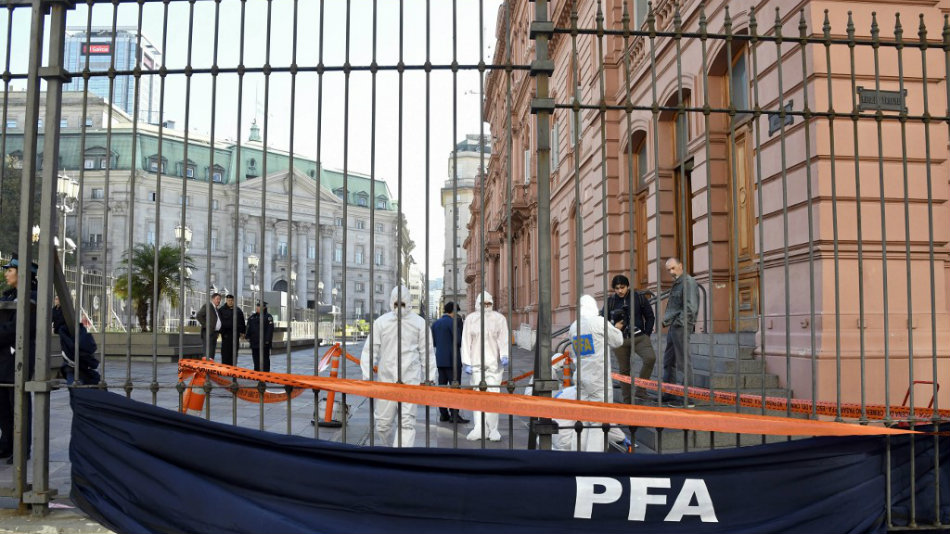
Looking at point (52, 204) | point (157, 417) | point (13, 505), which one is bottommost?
point (13, 505)

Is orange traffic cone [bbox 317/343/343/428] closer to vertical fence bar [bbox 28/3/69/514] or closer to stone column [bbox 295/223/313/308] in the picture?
vertical fence bar [bbox 28/3/69/514]

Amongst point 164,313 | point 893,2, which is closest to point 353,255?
point 164,313

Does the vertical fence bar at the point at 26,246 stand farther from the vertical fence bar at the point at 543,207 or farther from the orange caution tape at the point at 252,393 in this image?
the vertical fence bar at the point at 543,207

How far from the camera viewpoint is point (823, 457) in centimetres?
426

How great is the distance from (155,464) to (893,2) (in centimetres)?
919

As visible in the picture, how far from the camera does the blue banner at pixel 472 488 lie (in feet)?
13.2

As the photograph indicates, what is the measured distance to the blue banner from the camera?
403 centimetres

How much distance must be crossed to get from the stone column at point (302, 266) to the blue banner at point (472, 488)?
8213cm

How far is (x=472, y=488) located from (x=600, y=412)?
83cm

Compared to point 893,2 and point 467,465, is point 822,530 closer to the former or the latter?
point 467,465

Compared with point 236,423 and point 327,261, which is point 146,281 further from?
point 327,261

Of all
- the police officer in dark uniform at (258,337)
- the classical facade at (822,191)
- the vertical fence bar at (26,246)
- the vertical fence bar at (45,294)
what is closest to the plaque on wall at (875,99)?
the classical facade at (822,191)

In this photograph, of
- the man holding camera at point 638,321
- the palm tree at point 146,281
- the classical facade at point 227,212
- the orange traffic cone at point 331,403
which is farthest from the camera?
the classical facade at point 227,212

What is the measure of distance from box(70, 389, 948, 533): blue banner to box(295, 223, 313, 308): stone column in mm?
82134
